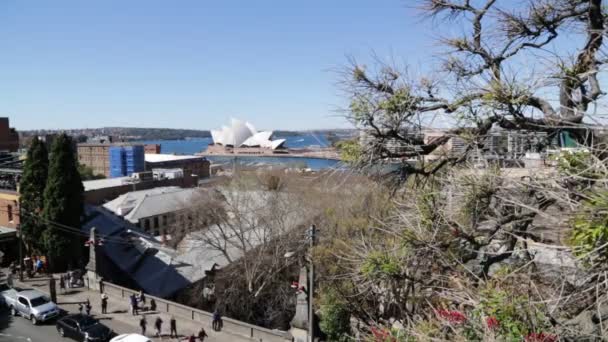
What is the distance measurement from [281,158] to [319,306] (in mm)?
113791

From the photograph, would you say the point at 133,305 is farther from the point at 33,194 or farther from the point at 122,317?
the point at 33,194

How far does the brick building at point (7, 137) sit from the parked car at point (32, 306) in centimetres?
3838

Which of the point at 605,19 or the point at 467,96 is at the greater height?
the point at 605,19

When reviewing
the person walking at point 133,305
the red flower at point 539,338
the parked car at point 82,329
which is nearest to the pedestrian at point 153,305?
the person walking at point 133,305

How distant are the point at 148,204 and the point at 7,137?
2660 centimetres

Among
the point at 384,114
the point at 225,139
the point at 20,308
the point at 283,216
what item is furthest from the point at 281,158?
the point at 384,114

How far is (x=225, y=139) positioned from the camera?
155250 millimetres

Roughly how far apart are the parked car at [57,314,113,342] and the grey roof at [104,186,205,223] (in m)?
18.8

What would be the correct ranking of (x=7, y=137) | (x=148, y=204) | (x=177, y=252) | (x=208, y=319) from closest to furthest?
(x=208, y=319), (x=177, y=252), (x=148, y=204), (x=7, y=137)

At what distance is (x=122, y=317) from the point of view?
19766mm

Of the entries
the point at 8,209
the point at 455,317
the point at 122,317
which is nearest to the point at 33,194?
the point at 8,209

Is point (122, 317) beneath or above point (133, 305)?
beneath

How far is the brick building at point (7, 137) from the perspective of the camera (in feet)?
168

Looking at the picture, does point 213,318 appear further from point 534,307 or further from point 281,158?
point 281,158
